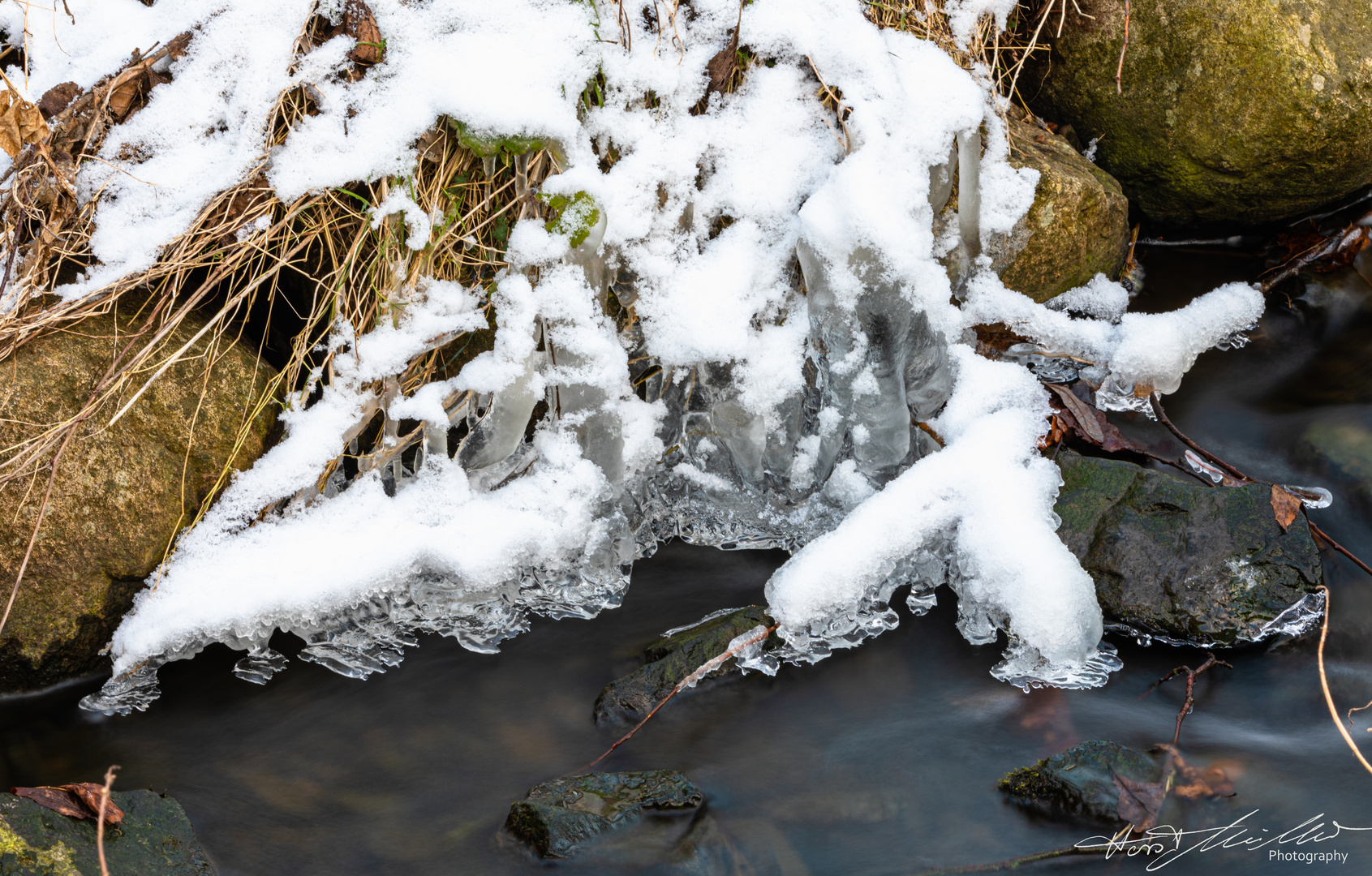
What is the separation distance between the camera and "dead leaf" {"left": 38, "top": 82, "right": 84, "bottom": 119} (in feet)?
7.38

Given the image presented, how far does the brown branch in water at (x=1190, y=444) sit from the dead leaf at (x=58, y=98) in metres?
3.17

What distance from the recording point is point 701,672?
88.4 inches

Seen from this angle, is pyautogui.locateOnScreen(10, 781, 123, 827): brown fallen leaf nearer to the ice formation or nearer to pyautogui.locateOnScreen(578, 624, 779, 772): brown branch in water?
the ice formation

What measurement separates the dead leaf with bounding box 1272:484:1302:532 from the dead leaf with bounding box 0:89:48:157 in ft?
10.7

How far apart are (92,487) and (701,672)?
1.59 m

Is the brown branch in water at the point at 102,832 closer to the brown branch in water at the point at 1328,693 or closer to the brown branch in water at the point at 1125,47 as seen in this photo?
the brown branch in water at the point at 1328,693

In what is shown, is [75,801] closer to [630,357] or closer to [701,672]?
[701,672]

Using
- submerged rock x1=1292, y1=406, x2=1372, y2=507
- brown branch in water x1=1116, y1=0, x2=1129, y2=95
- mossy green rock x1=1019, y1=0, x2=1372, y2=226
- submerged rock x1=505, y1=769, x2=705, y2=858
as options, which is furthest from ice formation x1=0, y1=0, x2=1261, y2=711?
submerged rock x1=1292, y1=406, x2=1372, y2=507

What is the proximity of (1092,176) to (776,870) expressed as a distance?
2.32 metres

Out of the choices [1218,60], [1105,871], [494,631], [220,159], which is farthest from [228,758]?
[1218,60]

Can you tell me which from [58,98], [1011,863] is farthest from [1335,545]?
[58,98]

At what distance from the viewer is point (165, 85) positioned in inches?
92.2

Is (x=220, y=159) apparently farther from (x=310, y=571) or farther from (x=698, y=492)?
(x=698, y=492)
